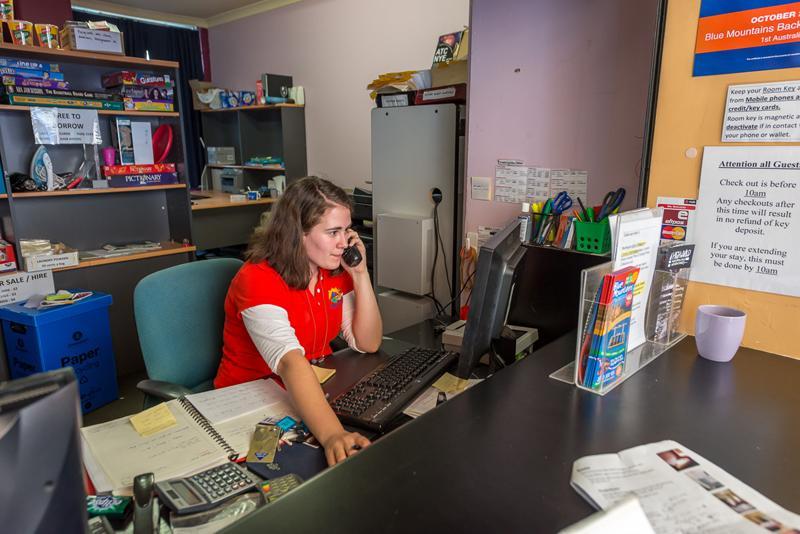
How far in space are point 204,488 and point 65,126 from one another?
264 cm

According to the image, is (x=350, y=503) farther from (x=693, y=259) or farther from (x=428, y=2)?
(x=428, y=2)

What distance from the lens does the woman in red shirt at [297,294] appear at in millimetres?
1312

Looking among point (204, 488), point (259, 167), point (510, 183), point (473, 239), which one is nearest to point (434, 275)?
point (473, 239)

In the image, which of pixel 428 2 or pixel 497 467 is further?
pixel 428 2

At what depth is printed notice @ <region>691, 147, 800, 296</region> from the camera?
1.01 m

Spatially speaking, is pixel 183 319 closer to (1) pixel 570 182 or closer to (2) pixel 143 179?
(1) pixel 570 182

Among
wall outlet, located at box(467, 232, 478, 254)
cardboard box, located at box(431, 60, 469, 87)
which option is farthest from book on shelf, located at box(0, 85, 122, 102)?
wall outlet, located at box(467, 232, 478, 254)

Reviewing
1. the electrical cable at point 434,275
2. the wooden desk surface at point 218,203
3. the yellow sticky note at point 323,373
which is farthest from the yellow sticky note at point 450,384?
the wooden desk surface at point 218,203

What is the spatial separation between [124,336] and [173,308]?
173 centimetres

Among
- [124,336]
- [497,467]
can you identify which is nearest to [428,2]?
[124,336]

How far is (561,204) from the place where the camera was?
5.49 feet

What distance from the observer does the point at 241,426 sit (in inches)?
41.7

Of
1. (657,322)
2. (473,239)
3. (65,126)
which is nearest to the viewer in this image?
(657,322)

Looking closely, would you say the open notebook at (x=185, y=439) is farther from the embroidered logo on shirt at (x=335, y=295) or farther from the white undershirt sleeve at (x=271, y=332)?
the embroidered logo on shirt at (x=335, y=295)
